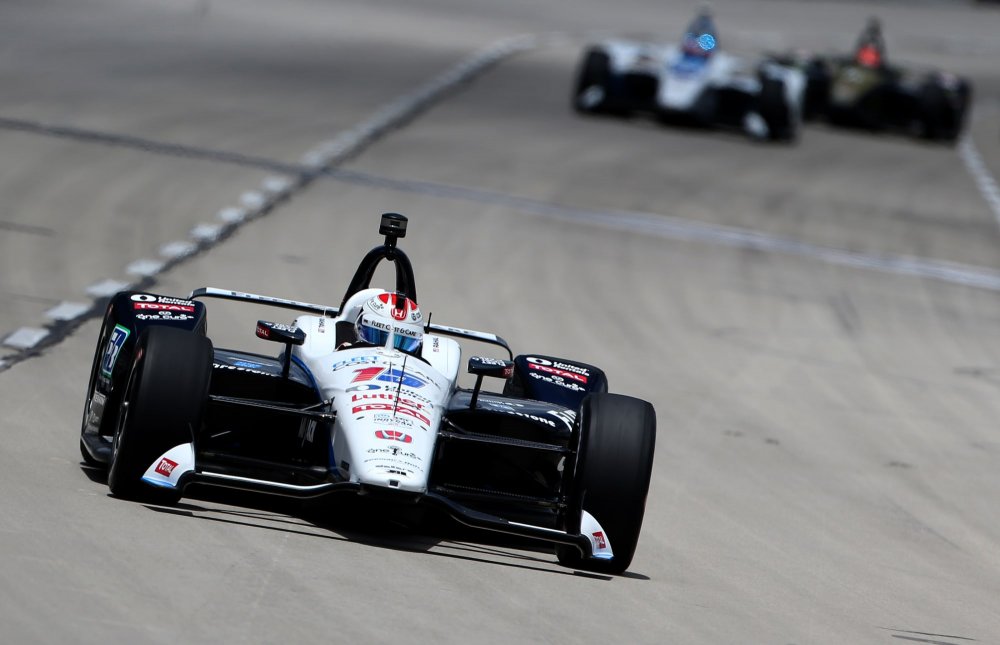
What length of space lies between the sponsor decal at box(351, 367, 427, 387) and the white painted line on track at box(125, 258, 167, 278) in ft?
21.3

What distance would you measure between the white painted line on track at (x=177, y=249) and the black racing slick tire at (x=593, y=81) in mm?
12141

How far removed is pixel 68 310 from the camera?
13031 mm

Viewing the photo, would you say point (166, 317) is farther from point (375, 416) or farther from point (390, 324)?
point (375, 416)

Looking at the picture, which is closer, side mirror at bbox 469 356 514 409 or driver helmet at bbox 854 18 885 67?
side mirror at bbox 469 356 514 409

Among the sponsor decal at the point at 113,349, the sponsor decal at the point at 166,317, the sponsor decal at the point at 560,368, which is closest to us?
the sponsor decal at the point at 113,349

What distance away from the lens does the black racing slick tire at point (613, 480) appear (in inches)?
324

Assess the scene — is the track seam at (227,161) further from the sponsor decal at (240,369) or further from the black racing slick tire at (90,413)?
the sponsor decal at (240,369)

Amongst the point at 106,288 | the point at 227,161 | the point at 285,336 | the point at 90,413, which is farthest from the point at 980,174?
the point at 90,413

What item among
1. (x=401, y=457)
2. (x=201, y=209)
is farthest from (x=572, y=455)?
(x=201, y=209)

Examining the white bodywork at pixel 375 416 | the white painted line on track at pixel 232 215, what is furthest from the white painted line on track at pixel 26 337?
the white painted line on track at pixel 232 215

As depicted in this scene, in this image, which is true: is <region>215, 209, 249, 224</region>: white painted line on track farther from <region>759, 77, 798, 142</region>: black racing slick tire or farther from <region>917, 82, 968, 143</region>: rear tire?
<region>917, 82, 968, 143</region>: rear tire

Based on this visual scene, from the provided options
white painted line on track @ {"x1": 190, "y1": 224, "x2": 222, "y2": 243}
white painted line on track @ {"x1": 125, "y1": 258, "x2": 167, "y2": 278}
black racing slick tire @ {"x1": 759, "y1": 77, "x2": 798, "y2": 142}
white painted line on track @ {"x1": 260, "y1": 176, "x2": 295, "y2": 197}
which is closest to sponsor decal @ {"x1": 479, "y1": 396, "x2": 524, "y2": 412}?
white painted line on track @ {"x1": 125, "y1": 258, "x2": 167, "y2": 278}

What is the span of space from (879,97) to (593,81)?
5870 millimetres

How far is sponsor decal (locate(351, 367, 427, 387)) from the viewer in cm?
855
